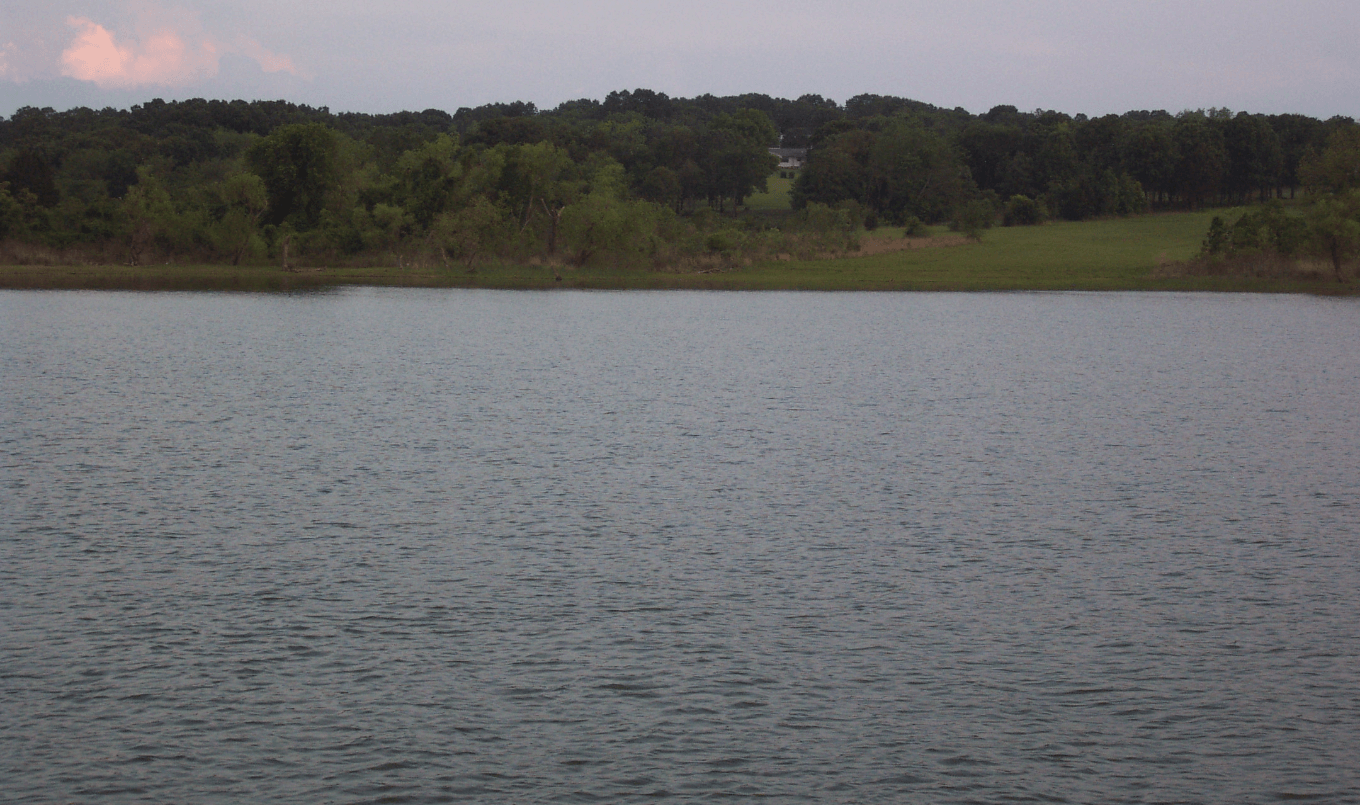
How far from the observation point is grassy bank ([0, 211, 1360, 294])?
92.1 meters

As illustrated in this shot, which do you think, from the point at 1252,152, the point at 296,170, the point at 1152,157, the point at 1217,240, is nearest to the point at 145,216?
the point at 296,170

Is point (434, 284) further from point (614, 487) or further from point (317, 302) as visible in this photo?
point (614, 487)

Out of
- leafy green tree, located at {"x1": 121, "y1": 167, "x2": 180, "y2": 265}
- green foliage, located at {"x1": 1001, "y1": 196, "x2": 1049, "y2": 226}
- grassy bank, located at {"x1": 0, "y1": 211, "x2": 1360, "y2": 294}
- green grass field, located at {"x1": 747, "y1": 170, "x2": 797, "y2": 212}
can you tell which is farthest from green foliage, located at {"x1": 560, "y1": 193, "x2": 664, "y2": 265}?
green grass field, located at {"x1": 747, "y1": 170, "x2": 797, "y2": 212}

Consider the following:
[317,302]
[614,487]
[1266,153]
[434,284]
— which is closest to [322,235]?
[434,284]

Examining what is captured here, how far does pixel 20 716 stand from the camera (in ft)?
41.5

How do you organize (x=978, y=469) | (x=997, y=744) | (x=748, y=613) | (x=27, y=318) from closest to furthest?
(x=997, y=744)
(x=748, y=613)
(x=978, y=469)
(x=27, y=318)

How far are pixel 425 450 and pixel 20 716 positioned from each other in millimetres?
15946

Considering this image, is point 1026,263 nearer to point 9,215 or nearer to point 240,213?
point 240,213

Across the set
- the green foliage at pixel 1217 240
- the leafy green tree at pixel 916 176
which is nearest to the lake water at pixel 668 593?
the green foliage at pixel 1217 240

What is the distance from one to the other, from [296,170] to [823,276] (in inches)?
1795

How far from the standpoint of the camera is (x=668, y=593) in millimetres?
17422

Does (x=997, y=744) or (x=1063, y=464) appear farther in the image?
(x=1063, y=464)

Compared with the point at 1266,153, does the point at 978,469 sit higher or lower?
lower

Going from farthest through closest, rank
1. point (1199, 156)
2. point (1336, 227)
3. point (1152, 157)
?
point (1152, 157)
point (1199, 156)
point (1336, 227)
